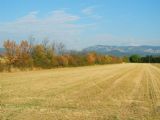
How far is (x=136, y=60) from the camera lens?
182 meters

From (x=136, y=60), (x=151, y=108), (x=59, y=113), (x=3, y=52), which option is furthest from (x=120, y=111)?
(x=136, y=60)

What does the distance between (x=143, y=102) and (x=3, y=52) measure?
37.0 metres

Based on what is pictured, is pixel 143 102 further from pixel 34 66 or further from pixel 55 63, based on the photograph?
pixel 55 63

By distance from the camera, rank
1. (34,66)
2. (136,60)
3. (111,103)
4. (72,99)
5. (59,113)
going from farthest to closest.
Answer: (136,60)
(34,66)
(72,99)
(111,103)
(59,113)

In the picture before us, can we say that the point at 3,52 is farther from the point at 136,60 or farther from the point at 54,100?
the point at 136,60

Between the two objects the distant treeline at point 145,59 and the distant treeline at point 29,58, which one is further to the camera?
the distant treeline at point 145,59

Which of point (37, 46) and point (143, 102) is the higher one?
point (37, 46)

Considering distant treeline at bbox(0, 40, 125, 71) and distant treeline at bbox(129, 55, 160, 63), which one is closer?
distant treeline at bbox(0, 40, 125, 71)

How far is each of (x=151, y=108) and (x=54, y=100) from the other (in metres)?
4.40

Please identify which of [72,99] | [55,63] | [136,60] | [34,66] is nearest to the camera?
[72,99]

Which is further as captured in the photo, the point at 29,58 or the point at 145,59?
the point at 145,59

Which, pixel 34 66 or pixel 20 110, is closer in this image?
pixel 20 110

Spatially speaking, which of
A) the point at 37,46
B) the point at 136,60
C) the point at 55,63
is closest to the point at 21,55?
the point at 37,46

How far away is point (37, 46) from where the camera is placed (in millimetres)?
56219
